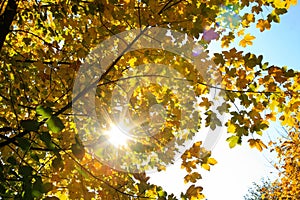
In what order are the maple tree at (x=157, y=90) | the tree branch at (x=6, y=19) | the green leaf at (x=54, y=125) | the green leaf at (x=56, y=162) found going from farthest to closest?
1. the tree branch at (x=6, y=19)
2. the maple tree at (x=157, y=90)
3. the green leaf at (x=56, y=162)
4. the green leaf at (x=54, y=125)

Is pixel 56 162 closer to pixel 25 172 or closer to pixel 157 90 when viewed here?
pixel 25 172

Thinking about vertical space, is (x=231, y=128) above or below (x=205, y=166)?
above

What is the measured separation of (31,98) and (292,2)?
2.97 meters

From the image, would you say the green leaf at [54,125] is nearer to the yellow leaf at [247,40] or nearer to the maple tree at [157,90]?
the maple tree at [157,90]

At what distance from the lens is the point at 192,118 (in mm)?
3355

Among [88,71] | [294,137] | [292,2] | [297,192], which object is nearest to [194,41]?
[292,2]

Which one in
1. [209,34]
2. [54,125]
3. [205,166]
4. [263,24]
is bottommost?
[54,125]

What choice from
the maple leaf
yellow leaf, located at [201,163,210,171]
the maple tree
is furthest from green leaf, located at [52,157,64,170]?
the maple leaf

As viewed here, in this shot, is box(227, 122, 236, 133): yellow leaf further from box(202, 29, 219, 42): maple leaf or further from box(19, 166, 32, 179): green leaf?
box(19, 166, 32, 179): green leaf

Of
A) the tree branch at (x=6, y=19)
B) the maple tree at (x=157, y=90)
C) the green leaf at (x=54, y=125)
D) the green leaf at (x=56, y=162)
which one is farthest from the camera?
the tree branch at (x=6, y=19)

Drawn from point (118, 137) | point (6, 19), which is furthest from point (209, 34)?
point (6, 19)

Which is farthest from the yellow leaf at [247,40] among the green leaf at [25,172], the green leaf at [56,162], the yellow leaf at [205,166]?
the green leaf at [25,172]

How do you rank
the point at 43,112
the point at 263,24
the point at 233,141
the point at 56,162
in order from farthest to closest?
the point at 263,24
the point at 233,141
the point at 56,162
the point at 43,112

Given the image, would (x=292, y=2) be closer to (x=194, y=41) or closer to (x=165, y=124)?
(x=194, y=41)
